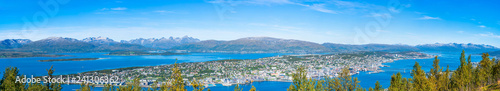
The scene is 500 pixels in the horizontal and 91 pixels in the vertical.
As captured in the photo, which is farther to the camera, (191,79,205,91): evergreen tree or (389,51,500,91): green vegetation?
(389,51,500,91): green vegetation

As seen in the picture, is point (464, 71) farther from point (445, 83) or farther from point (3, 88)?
point (3, 88)

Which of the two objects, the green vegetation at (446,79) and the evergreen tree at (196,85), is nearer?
the evergreen tree at (196,85)

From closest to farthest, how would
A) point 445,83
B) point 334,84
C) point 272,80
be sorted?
point 334,84 < point 445,83 < point 272,80

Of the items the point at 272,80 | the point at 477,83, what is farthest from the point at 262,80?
the point at 477,83

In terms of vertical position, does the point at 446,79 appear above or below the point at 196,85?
below

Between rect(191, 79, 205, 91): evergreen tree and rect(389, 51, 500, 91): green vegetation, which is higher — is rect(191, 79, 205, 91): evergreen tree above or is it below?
above

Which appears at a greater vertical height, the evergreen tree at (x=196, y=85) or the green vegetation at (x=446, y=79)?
the evergreen tree at (x=196, y=85)

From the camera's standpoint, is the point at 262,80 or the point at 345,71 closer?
the point at 345,71

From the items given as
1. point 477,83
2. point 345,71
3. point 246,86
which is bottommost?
point 246,86

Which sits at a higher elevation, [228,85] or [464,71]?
[464,71]

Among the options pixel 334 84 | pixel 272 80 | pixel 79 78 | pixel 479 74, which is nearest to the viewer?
pixel 334 84

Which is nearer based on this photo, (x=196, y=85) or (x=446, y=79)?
(x=196, y=85)
